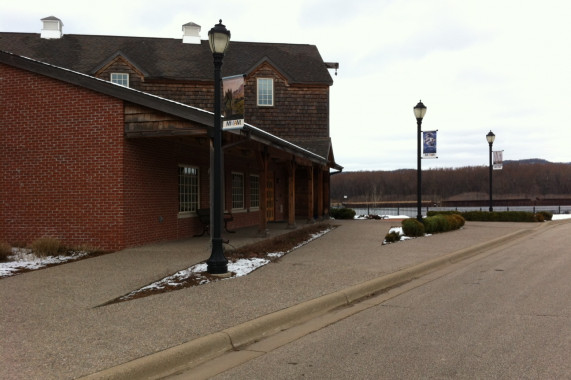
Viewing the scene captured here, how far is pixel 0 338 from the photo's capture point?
5.35 m

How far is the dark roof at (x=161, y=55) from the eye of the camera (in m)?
25.4

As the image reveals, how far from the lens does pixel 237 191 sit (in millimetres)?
19656

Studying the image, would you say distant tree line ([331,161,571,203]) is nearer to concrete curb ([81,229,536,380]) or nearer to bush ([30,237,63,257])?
bush ([30,237,63,257])

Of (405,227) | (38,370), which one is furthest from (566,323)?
(405,227)

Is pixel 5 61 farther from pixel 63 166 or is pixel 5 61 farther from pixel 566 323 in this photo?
pixel 566 323

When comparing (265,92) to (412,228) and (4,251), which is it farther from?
(4,251)

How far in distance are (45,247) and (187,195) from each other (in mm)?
5036

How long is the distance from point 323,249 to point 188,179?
5028 millimetres

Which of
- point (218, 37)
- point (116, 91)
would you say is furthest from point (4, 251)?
point (218, 37)

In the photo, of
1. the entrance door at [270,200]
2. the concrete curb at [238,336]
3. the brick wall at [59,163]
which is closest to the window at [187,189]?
the brick wall at [59,163]

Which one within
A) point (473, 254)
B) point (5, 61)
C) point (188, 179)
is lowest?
point (473, 254)

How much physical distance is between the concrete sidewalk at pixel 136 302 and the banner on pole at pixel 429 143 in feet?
24.1

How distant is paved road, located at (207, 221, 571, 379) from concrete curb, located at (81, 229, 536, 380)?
220 mm

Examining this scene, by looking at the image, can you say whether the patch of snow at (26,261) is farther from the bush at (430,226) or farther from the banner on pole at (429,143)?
the banner on pole at (429,143)
